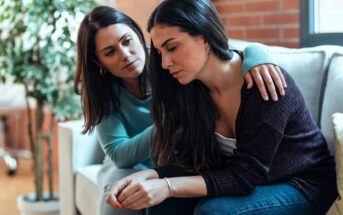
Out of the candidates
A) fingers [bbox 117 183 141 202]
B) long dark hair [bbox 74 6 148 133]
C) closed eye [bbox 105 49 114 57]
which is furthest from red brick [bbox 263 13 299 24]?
fingers [bbox 117 183 141 202]

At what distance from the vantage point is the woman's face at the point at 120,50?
166 centimetres

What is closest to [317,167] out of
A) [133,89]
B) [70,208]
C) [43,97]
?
[133,89]

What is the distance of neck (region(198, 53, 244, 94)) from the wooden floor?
1.87 metres

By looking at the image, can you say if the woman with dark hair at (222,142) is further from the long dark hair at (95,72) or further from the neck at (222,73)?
the long dark hair at (95,72)

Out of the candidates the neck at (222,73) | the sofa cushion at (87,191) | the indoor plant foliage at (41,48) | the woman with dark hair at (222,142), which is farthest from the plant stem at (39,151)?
the neck at (222,73)

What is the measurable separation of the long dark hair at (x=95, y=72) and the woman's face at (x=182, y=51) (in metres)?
0.44

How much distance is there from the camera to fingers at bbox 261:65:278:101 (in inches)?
47.3

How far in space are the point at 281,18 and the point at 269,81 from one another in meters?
1.05

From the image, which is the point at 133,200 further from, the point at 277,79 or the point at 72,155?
the point at 72,155

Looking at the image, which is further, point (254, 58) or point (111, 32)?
point (111, 32)

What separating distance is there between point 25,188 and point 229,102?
7.26 feet

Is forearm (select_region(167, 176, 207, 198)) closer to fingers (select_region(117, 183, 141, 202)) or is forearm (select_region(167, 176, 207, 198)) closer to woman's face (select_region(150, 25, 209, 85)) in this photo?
fingers (select_region(117, 183, 141, 202))

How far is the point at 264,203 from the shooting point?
1175 mm

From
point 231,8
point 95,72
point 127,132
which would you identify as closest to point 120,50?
point 95,72
